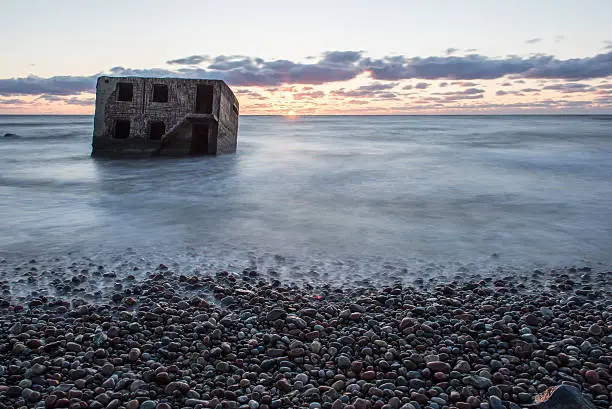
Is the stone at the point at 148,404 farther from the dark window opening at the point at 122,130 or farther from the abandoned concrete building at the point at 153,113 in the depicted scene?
the dark window opening at the point at 122,130

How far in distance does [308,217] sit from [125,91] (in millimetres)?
11198

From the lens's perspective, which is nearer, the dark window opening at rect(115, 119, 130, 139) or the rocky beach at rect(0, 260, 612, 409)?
the rocky beach at rect(0, 260, 612, 409)

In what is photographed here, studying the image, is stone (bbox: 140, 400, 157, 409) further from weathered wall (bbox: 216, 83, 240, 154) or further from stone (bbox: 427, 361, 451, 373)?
weathered wall (bbox: 216, 83, 240, 154)

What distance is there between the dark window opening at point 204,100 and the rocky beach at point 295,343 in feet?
42.3

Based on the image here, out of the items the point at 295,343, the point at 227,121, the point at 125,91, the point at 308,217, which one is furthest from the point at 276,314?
the point at 227,121

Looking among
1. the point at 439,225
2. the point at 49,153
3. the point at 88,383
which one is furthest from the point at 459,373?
the point at 49,153

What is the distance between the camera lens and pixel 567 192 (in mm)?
12773

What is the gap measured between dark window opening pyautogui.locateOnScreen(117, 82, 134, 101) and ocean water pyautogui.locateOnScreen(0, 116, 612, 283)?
2416 mm

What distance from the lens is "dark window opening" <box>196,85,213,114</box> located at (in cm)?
1741

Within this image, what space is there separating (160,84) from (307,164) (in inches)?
265

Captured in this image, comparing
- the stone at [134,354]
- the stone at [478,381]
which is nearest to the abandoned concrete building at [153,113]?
the stone at [134,354]

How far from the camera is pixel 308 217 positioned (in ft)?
31.1

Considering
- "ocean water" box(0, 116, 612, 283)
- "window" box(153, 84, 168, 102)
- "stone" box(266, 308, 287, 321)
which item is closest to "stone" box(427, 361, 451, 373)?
"stone" box(266, 308, 287, 321)

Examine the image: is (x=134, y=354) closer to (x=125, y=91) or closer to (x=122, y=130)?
(x=125, y=91)
